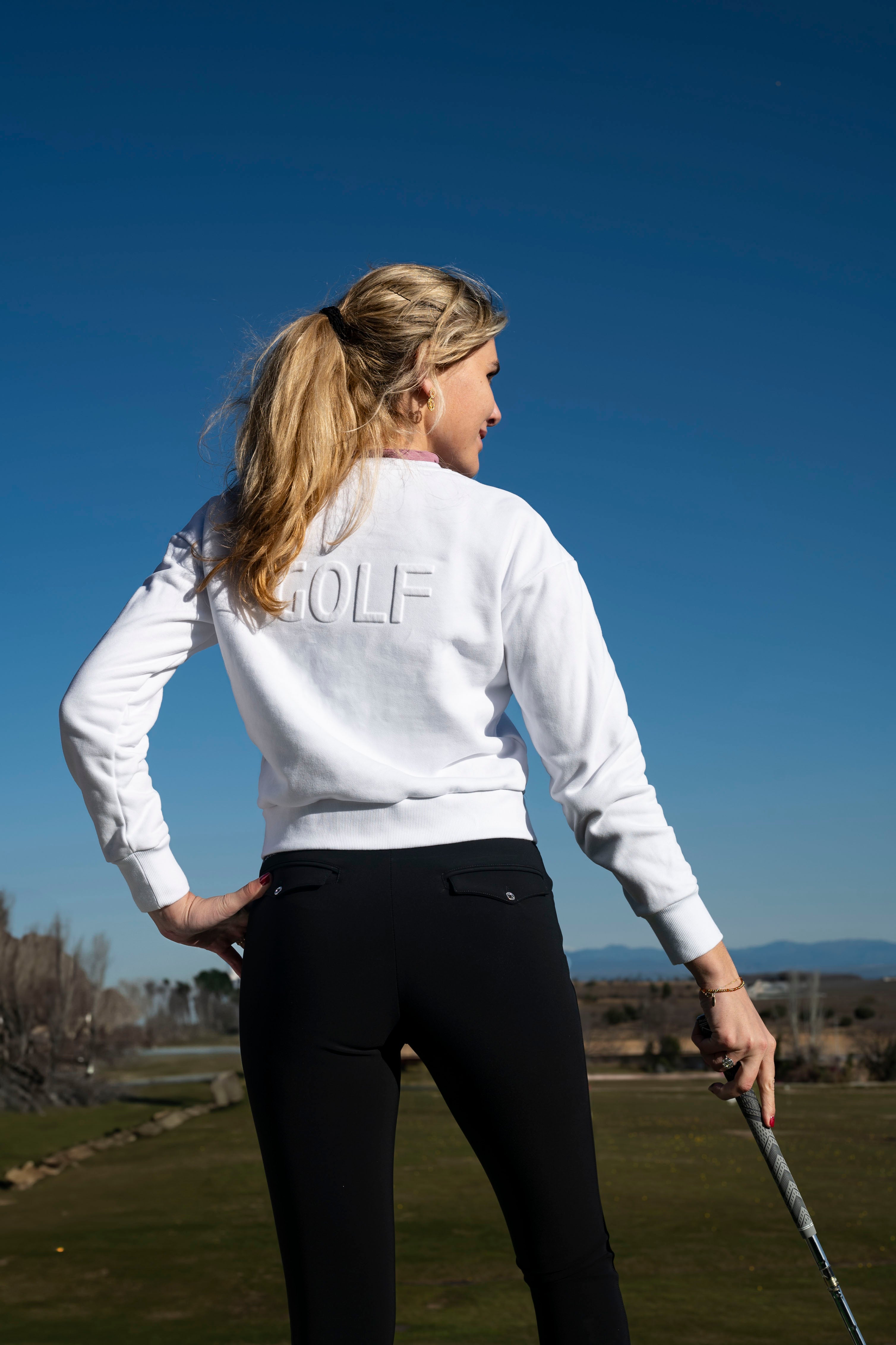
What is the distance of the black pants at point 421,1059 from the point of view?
0.96 metres

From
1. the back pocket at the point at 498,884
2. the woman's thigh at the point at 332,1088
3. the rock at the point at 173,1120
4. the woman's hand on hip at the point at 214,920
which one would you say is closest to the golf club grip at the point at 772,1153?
the back pocket at the point at 498,884

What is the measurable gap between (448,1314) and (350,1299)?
3.43 meters

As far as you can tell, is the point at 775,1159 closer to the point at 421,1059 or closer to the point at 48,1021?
the point at 421,1059

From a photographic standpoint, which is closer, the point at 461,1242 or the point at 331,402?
the point at 331,402

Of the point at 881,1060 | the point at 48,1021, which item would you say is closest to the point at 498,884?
the point at 48,1021

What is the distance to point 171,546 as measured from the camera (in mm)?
1222

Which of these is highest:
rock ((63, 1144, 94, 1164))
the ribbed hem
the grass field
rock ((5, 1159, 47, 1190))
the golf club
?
the ribbed hem

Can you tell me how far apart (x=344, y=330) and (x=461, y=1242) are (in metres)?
5.01

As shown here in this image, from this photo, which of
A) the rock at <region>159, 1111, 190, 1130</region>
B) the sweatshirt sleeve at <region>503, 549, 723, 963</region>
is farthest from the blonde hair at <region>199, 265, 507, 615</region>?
the rock at <region>159, 1111, 190, 1130</region>

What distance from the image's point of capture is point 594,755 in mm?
1045

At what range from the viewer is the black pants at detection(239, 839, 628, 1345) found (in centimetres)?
96

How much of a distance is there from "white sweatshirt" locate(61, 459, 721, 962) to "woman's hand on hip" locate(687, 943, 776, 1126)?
0.02 meters

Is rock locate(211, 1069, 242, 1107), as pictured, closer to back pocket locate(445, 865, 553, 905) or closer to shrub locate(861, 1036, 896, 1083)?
shrub locate(861, 1036, 896, 1083)

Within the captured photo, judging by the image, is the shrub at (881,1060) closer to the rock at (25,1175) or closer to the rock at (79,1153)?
the rock at (79,1153)
